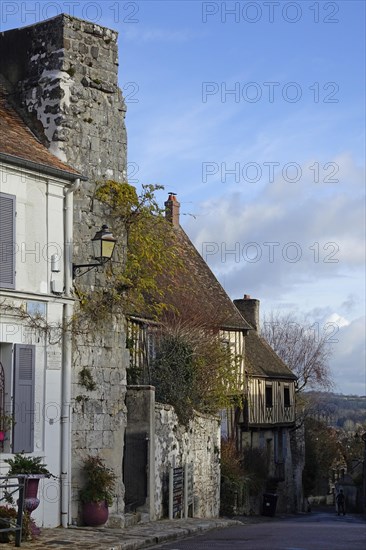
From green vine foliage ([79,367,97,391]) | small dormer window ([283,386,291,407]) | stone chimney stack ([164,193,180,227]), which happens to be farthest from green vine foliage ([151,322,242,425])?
small dormer window ([283,386,291,407])

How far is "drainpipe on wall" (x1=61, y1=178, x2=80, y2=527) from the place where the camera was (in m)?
12.9

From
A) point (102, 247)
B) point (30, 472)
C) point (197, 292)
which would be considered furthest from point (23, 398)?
point (197, 292)

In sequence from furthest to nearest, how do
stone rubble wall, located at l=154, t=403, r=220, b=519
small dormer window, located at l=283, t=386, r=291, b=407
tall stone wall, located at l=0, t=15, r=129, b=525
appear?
small dormer window, located at l=283, t=386, r=291, b=407
stone rubble wall, located at l=154, t=403, r=220, b=519
tall stone wall, located at l=0, t=15, r=129, b=525

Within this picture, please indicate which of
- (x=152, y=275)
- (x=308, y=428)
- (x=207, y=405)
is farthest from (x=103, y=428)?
(x=308, y=428)

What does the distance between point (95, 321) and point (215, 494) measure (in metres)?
7.28

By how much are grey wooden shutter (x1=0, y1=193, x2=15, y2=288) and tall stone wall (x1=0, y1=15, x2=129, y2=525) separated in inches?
54.2

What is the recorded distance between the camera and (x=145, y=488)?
1495cm

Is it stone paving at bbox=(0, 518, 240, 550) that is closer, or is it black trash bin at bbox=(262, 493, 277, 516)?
stone paving at bbox=(0, 518, 240, 550)

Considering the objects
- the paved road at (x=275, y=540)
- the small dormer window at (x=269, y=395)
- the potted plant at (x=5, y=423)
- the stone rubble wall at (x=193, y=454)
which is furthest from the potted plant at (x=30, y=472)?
the small dormer window at (x=269, y=395)

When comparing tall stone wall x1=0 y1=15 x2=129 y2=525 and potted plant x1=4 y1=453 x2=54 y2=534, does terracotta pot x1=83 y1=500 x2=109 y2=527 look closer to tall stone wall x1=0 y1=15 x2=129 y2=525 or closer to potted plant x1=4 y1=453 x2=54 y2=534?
tall stone wall x1=0 y1=15 x2=129 y2=525

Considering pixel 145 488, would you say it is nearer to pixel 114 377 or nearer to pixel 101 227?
pixel 114 377

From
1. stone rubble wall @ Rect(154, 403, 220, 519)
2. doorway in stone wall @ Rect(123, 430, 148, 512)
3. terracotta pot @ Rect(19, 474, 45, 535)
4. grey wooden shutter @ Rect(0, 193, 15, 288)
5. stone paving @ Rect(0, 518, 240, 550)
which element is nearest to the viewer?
stone paving @ Rect(0, 518, 240, 550)

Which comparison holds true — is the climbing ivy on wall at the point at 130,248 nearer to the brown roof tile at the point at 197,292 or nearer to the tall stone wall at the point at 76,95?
the tall stone wall at the point at 76,95

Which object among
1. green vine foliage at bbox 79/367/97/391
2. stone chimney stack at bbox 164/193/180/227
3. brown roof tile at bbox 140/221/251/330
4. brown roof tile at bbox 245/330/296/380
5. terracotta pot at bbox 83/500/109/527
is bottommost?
terracotta pot at bbox 83/500/109/527
